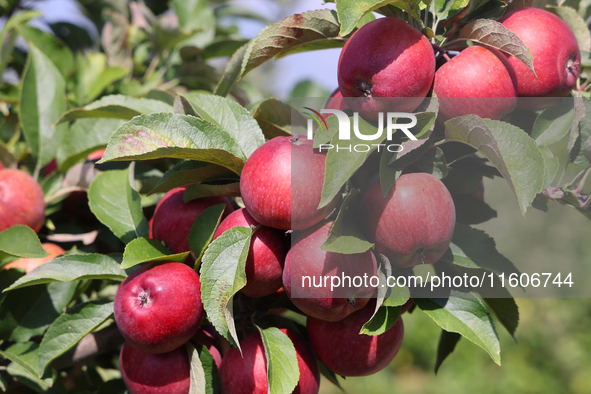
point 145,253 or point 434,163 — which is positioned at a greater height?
point 434,163

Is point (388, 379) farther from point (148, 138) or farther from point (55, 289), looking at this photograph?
point (148, 138)

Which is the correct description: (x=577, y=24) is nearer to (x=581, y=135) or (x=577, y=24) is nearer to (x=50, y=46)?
(x=581, y=135)

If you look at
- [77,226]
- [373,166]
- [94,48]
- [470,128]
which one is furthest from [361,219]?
[94,48]

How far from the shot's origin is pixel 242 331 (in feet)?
2.49

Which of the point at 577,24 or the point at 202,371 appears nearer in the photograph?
the point at 202,371

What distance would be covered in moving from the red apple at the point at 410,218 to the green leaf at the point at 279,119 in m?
0.27

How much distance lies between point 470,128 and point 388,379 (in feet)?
13.4

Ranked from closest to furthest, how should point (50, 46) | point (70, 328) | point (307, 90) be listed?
point (70, 328), point (50, 46), point (307, 90)

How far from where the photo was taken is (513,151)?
22.0 inches

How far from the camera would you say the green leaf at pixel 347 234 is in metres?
0.56

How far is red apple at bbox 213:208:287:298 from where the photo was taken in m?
0.66

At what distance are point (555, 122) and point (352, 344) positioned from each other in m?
0.49

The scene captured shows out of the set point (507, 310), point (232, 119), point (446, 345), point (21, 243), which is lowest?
point (446, 345)

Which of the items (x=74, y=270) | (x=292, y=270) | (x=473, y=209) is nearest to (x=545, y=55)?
(x=473, y=209)
